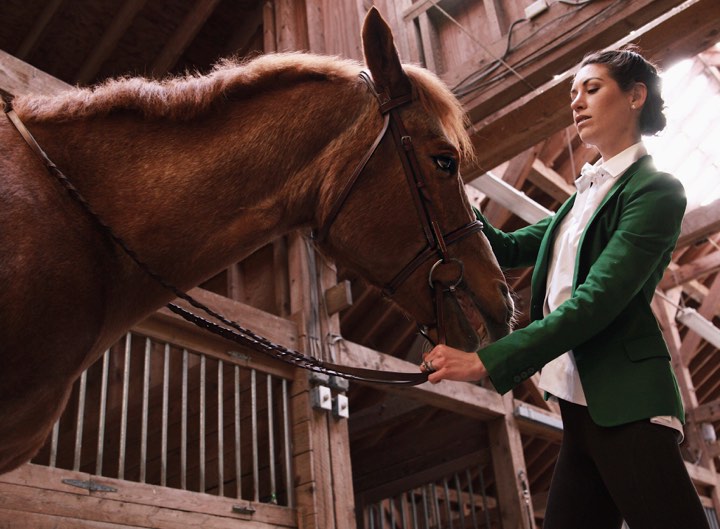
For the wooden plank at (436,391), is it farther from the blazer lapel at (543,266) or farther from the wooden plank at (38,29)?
the wooden plank at (38,29)

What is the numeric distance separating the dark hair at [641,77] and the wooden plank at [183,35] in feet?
14.1

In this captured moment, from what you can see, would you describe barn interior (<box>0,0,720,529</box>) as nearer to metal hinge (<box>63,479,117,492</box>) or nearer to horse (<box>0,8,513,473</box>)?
metal hinge (<box>63,479,117,492</box>)

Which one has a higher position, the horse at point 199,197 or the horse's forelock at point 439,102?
the horse's forelock at point 439,102

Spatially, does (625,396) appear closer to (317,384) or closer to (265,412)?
(317,384)

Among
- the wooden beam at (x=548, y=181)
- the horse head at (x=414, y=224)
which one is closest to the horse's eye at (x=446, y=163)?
the horse head at (x=414, y=224)

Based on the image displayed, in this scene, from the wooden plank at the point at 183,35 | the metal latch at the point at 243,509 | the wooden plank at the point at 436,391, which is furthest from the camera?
the wooden plank at the point at 183,35

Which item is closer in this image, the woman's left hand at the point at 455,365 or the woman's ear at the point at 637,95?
the woman's left hand at the point at 455,365

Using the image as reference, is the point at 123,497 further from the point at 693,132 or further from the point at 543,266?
the point at 693,132

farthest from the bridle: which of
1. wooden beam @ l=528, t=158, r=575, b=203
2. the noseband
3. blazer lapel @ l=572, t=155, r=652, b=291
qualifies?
wooden beam @ l=528, t=158, r=575, b=203

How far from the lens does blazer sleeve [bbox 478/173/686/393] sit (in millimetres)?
1309

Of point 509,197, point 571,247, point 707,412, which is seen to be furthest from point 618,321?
point 707,412

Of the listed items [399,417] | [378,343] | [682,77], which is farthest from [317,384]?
[682,77]

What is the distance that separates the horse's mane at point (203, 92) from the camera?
5.11 feet

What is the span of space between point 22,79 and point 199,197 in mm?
2358
